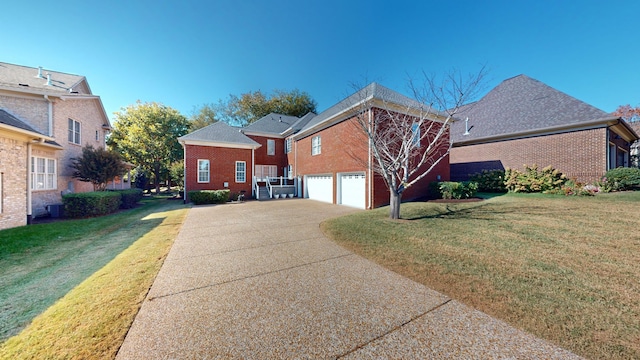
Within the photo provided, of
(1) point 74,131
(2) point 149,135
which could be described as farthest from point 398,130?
(2) point 149,135

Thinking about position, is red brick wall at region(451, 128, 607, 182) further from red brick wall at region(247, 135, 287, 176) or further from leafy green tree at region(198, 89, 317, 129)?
leafy green tree at region(198, 89, 317, 129)

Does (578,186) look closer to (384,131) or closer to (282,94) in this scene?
(384,131)

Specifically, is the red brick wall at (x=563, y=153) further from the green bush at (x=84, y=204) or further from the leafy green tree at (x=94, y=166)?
the leafy green tree at (x=94, y=166)

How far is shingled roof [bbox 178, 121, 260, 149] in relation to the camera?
16688 mm

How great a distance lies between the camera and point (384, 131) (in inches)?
433

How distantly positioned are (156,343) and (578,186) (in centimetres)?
1734

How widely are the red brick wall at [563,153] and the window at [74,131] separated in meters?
26.6

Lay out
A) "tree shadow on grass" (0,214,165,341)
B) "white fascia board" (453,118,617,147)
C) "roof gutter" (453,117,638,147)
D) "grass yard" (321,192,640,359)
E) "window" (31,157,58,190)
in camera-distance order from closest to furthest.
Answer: "grass yard" (321,192,640,359) → "tree shadow on grass" (0,214,165,341) → "window" (31,157,58,190) → "roof gutter" (453,117,638,147) → "white fascia board" (453,118,617,147)

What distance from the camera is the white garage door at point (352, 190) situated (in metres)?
11.9

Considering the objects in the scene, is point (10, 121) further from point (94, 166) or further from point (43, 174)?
point (94, 166)

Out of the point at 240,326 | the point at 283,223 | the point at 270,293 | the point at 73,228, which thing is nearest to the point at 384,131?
the point at 283,223

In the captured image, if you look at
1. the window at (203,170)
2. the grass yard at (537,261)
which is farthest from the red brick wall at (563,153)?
the window at (203,170)

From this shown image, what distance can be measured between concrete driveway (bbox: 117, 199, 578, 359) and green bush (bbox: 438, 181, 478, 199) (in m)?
9.28

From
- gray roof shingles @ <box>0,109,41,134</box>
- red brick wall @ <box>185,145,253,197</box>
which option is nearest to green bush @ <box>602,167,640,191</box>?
red brick wall @ <box>185,145,253,197</box>
